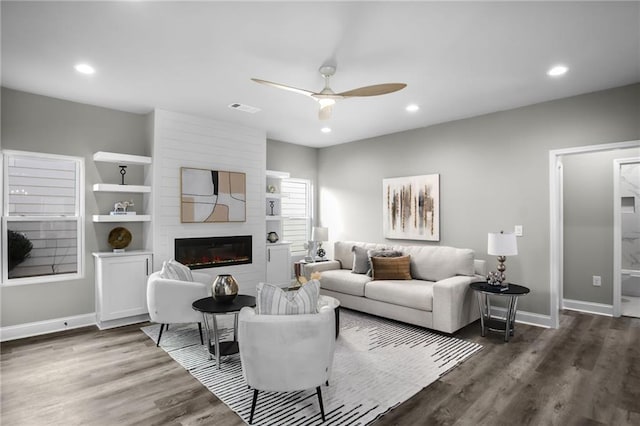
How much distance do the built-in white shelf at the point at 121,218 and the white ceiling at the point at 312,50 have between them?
1398mm

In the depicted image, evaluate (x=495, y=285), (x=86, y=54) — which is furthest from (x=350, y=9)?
(x=495, y=285)

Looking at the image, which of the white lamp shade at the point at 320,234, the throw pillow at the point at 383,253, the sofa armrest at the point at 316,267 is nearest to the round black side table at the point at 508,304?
the throw pillow at the point at 383,253

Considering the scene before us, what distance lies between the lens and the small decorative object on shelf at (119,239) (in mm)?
4367

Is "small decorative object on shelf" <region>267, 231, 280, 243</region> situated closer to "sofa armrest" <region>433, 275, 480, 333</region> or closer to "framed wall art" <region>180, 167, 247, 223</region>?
"framed wall art" <region>180, 167, 247, 223</region>

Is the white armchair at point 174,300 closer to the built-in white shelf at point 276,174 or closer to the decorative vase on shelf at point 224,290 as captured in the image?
the decorative vase on shelf at point 224,290

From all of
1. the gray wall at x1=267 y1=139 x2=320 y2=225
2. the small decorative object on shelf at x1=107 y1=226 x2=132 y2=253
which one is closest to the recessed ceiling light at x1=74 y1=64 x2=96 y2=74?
the small decorative object on shelf at x1=107 y1=226 x2=132 y2=253

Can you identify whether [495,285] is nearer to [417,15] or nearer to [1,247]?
[417,15]

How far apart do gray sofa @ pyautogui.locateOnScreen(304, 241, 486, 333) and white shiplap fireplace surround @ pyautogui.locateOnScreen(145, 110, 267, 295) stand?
105cm

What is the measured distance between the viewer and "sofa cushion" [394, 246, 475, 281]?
4.39m

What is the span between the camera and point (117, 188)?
4.32 meters

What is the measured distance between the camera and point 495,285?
12.9 feet

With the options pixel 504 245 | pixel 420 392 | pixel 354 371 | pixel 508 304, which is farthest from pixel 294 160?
pixel 420 392

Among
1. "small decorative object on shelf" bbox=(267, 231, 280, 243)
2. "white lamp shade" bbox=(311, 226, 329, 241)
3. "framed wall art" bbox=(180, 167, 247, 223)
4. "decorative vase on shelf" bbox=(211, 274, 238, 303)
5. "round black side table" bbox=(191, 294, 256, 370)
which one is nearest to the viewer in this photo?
"round black side table" bbox=(191, 294, 256, 370)

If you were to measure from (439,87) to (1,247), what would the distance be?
16.6ft
